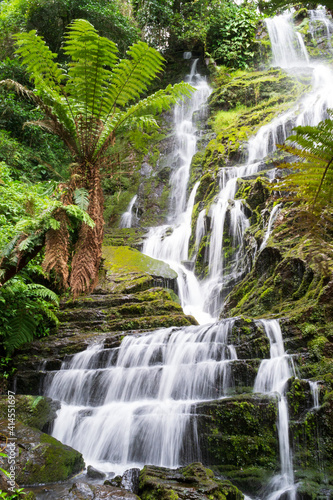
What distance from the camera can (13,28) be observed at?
15320mm

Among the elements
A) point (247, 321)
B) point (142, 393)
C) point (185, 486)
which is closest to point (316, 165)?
point (185, 486)

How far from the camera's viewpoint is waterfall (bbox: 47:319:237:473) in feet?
16.2

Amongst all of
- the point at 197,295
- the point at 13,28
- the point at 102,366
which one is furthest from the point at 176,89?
the point at 13,28

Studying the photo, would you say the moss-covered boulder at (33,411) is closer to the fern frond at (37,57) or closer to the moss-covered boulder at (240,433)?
the moss-covered boulder at (240,433)

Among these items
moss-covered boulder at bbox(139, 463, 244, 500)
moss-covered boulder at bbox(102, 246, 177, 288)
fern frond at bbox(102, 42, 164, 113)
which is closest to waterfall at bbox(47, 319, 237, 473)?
moss-covered boulder at bbox(139, 463, 244, 500)

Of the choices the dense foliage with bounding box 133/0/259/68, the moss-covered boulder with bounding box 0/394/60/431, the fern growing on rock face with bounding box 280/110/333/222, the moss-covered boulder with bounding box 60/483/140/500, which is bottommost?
the moss-covered boulder with bounding box 60/483/140/500

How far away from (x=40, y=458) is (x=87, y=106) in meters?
3.96

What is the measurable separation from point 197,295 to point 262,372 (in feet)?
18.6

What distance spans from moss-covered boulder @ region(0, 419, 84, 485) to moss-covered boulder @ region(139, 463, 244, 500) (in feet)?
3.23

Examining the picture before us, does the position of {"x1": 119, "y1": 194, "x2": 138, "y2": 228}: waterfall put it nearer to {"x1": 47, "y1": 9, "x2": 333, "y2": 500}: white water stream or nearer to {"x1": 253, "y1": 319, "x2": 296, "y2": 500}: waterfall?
{"x1": 47, "y1": 9, "x2": 333, "y2": 500}: white water stream

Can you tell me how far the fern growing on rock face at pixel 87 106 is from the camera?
2676 mm

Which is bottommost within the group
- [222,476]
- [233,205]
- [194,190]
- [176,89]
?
[222,476]

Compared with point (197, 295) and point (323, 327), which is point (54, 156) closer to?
point (197, 295)

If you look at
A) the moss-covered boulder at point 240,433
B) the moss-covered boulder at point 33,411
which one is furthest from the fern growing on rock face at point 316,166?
the moss-covered boulder at point 33,411
